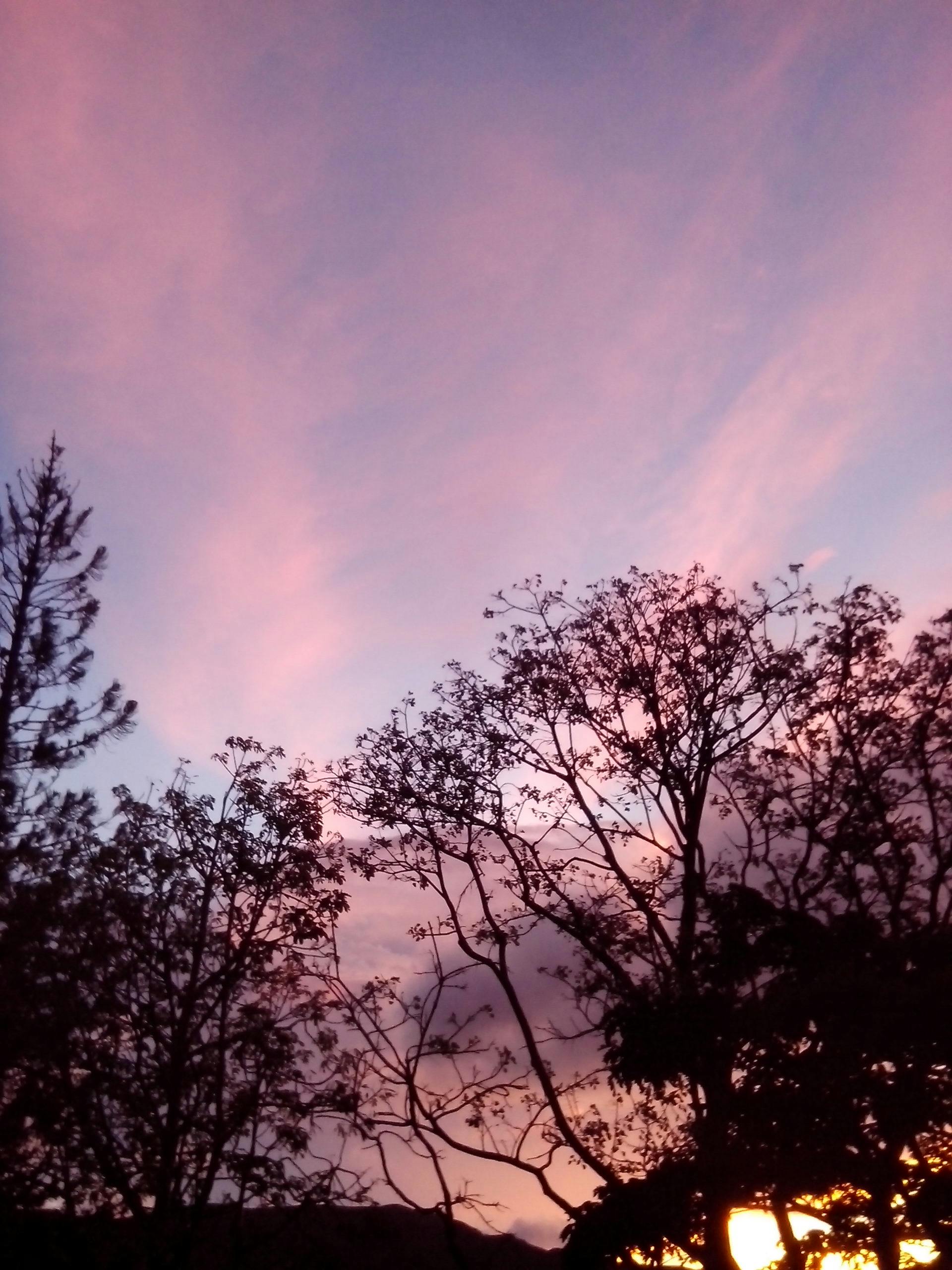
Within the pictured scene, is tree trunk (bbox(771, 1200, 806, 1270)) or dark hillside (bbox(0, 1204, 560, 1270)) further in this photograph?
tree trunk (bbox(771, 1200, 806, 1270))

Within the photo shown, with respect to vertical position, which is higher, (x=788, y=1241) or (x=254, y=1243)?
(x=254, y=1243)

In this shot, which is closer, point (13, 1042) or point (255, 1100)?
point (13, 1042)

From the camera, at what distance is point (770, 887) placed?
15.9 meters

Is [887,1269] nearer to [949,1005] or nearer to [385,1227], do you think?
[949,1005]

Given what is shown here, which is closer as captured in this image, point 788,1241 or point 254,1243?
point 254,1243

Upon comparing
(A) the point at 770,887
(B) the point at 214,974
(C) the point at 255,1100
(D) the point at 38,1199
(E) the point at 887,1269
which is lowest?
(E) the point at 887,1269

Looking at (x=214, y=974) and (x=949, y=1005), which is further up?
(x=214, y=974)

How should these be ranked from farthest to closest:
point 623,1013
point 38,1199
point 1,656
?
1. point 1,656
2. point 623,1013
3. point 38,1199

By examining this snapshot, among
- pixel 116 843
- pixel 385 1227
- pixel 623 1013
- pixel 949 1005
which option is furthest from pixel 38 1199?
pixel 949 1005

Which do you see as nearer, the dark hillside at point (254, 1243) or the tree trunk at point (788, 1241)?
the dark hillside at point (254, 1243)

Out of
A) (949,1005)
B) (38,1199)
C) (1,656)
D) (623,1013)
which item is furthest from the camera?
(1,656)

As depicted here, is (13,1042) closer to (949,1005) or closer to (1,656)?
(1,656)

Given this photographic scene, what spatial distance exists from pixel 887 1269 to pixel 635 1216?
123 inches

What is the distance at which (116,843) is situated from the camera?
14000 millimetres
